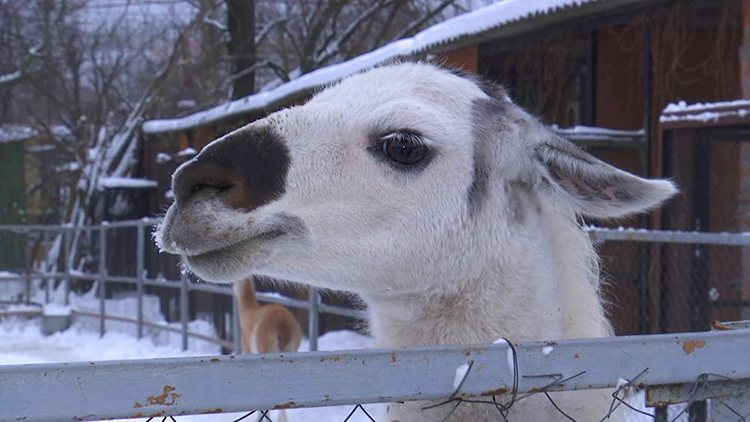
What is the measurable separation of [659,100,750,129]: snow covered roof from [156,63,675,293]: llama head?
306cm

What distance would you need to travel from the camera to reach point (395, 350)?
4.78 feet

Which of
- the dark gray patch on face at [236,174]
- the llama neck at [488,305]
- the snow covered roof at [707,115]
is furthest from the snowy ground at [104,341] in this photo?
the dark gray patch on face at [236,174]

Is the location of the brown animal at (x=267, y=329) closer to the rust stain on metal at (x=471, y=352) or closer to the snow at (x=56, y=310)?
the rust stain on metal at (x=471, y=352)

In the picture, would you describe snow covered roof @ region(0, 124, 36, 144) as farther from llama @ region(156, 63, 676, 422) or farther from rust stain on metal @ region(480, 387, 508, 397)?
rust stain on metal @ region(480, 387, 508, 397)

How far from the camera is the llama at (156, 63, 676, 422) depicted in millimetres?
2010

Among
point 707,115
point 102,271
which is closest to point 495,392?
point 707,115

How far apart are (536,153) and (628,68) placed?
5.92 metres

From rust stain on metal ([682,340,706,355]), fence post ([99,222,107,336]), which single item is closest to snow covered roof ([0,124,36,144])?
fence post ([99,222,107,336])

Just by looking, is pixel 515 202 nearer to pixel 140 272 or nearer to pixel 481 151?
pixel 481 151

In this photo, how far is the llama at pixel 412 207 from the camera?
201 centimetres

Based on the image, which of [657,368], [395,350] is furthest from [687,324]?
[395,350]

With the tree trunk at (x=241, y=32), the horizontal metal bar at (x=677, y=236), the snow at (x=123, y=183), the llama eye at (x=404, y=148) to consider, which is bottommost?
the horizontal metal bar at (x=677, y=236)

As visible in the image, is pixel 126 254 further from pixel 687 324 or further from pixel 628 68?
pixel 687 324

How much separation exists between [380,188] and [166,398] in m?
0.98
